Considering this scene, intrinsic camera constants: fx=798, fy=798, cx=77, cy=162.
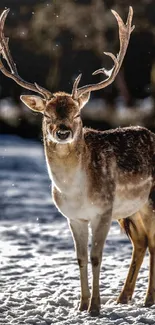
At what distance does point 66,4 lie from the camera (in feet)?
49.5

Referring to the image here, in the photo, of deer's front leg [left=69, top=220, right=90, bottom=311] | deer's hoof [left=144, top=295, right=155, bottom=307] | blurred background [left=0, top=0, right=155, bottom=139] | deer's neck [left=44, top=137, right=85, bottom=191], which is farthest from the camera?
blurred background [left=0, top=0, right=155, bottom=139]

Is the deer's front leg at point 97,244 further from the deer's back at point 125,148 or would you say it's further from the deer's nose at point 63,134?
the deer's nose at point 63,134

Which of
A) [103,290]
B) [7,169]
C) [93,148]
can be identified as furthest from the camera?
[7,169]

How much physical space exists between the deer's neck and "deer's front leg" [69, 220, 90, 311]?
296 mm

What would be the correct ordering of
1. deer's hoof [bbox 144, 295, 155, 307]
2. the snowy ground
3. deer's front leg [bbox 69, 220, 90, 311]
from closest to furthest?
the snowy ground → deer's front leg [bbox 69, 220, 90, 311] → deer's hoof [bbox 144, 295, 155, 307]

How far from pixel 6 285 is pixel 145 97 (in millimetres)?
10348

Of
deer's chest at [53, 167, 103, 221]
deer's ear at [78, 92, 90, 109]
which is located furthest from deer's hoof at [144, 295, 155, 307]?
deer's ear at [78, 92, 90, 109]

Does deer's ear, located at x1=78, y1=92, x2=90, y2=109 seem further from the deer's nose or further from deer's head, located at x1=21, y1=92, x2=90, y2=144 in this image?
the deer's nose

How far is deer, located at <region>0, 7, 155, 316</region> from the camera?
4551 millimetres

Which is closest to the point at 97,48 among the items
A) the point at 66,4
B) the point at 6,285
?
the point at 66,4

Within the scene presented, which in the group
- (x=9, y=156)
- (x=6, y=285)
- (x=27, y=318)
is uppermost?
(x=27, y=318)

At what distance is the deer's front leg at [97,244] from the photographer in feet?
15.1

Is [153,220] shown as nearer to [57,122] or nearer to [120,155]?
[120,155]

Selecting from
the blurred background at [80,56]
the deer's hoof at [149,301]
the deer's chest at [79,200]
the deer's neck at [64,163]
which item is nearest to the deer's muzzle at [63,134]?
the deer's neck at [64,163]
